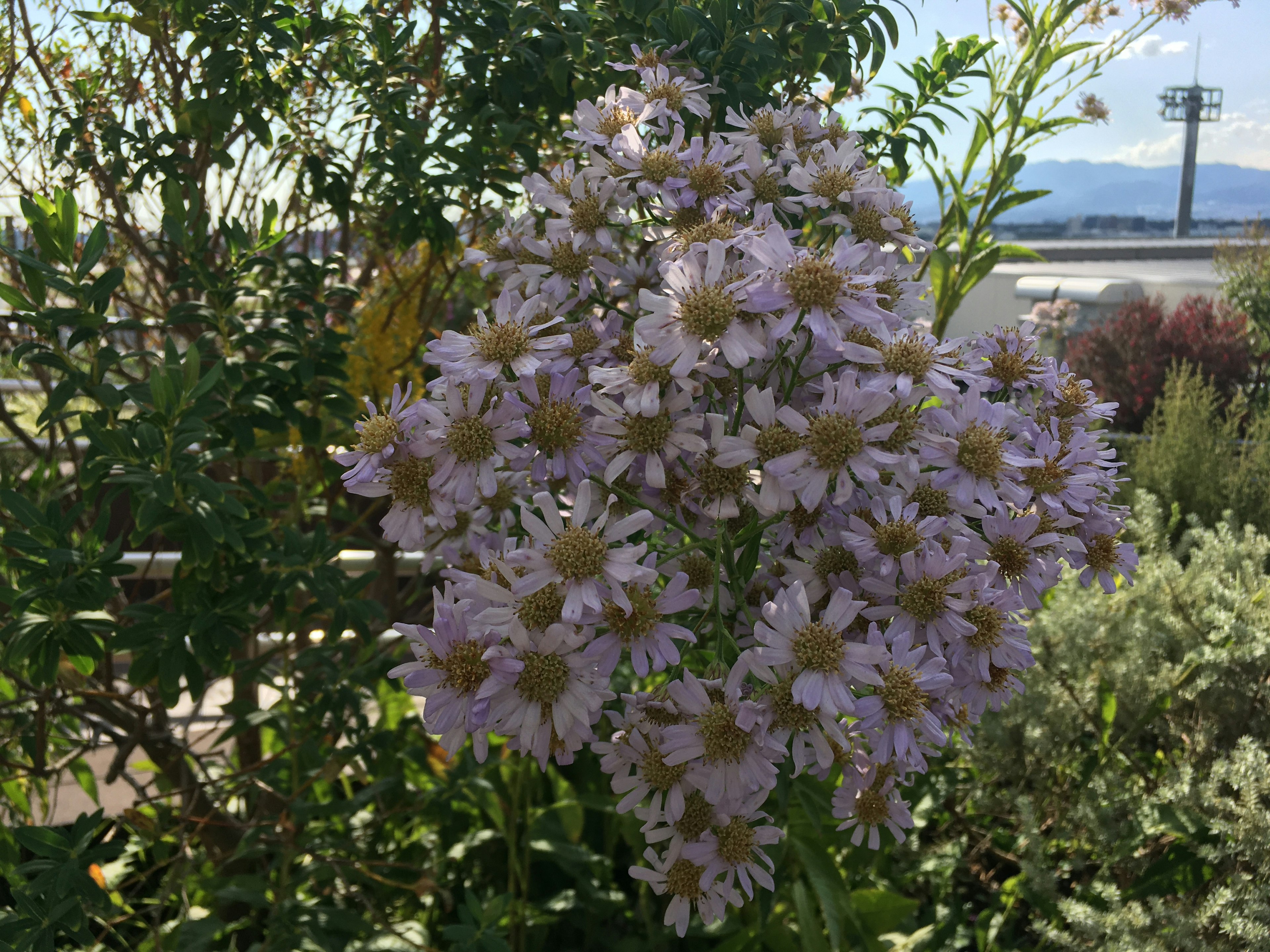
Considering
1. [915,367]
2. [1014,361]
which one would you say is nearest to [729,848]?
[915,367]

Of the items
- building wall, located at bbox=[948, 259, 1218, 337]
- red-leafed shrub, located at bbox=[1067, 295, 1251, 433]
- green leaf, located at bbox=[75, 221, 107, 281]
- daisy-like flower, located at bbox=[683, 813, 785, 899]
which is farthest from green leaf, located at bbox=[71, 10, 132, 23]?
building wall, located at bbox=[948, 259, 1218, 337]

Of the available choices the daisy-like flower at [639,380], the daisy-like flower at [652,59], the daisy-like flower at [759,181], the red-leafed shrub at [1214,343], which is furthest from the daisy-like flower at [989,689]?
the red-leafed shrub at [1214,343]

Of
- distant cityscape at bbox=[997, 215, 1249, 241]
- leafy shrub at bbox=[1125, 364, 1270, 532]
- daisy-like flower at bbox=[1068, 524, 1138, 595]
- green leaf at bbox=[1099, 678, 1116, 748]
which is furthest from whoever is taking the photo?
distant cityscape at bbox=[997, 215, 1249, 241]

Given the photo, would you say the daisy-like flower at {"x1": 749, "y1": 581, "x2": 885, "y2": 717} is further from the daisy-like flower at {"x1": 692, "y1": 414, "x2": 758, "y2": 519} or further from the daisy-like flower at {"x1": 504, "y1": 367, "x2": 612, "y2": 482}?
the daisy-like flower at {"x1": 504, "y1": 367, "x2": 612, "y2": 482}

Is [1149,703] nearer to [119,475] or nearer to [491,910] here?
[491,910]

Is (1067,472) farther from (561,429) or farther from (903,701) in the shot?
(561,429)

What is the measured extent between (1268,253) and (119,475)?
802cm

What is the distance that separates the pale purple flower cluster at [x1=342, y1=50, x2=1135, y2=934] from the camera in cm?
61

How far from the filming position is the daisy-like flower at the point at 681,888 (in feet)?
2.19

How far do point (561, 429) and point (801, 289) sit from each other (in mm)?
211

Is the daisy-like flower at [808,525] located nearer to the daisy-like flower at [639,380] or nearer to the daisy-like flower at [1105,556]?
the daisy-like flower at [639,380]

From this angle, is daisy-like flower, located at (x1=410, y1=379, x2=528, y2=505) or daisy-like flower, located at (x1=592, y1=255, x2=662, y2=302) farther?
daisy-like flower, located at (x1=592, y1=255, x2=662, y2=302)

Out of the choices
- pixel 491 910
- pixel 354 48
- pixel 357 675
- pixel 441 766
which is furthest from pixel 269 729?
pixel 354 48

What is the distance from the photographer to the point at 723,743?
1.96ft
